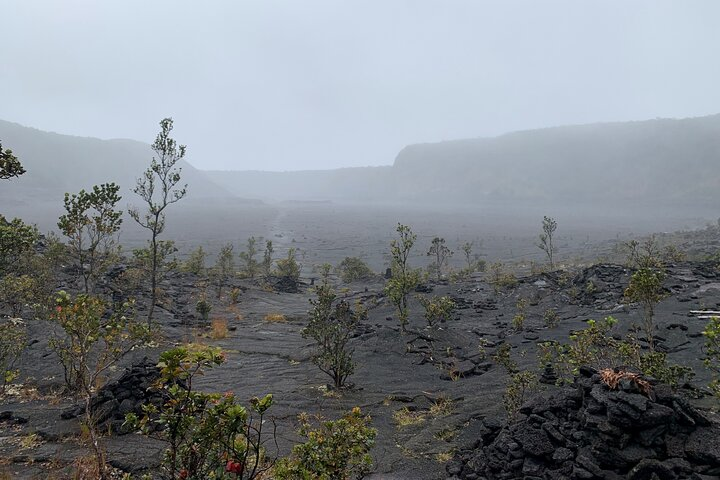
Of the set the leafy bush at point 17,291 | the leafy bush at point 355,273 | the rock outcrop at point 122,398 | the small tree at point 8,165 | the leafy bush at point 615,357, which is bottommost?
the leafy bush at point 355,273

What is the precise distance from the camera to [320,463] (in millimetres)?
6098

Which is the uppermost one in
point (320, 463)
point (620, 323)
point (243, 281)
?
point (320, 463)

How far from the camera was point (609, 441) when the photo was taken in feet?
26.3

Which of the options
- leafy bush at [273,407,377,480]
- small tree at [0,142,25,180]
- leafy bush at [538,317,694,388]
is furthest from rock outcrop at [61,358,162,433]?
leafy bush at [538,317,694,388]

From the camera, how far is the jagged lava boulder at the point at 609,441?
7.50m

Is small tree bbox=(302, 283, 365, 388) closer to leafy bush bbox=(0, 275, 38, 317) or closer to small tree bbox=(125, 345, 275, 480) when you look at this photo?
small tree bbox=(125, 345, 275, 480)

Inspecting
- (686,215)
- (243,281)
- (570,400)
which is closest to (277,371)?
(570,400)

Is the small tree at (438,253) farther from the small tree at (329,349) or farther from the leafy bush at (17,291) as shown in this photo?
the leafy bush at (17,291)

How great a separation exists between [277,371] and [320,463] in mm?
13273

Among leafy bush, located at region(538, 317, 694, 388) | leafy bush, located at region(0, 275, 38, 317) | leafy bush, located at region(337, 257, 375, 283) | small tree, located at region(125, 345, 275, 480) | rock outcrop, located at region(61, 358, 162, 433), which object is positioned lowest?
leafy bush, located at region(337, 257, 375, 283)

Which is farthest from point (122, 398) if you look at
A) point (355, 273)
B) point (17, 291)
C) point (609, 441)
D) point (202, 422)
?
point (355, 273)

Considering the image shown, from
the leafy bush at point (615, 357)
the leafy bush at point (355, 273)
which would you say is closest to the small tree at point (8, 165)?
the leafy bush at point (615, 357)

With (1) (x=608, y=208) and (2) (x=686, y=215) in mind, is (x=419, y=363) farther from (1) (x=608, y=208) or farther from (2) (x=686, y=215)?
(1) (x=608, y=208)

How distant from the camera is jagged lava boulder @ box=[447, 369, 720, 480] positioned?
7.50 m
